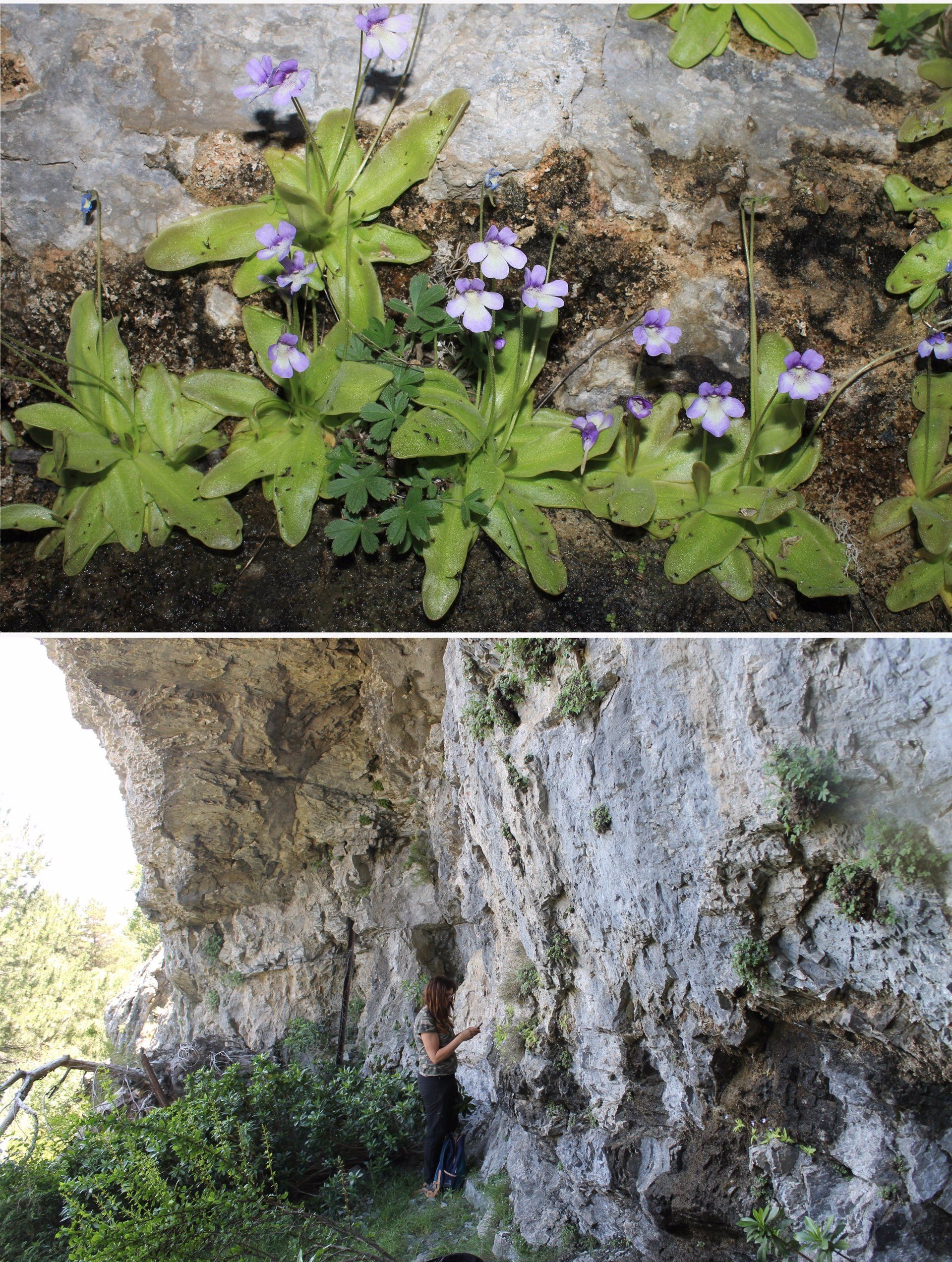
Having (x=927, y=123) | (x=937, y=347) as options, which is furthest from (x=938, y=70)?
(x=937, y=347)

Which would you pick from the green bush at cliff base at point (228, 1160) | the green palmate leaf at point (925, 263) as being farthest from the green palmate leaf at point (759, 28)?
the green bush at cliff base at point (228, 1160)

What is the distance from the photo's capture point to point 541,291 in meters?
1.67

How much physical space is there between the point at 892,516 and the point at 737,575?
1.46ft

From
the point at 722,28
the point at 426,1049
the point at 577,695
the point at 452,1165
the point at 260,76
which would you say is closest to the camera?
the point at 260,76

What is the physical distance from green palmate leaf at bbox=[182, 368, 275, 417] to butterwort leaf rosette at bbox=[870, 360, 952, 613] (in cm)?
156

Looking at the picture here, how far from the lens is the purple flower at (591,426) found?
1715 mm

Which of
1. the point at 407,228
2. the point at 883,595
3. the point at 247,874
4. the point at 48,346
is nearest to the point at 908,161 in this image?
the point at 883,595

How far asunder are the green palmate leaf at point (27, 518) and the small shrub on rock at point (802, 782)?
174cm

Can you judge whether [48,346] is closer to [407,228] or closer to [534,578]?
[407,228]

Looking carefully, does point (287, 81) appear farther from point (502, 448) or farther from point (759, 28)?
point (759, 28)

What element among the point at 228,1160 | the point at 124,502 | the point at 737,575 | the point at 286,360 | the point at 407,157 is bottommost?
the point at 228,1160

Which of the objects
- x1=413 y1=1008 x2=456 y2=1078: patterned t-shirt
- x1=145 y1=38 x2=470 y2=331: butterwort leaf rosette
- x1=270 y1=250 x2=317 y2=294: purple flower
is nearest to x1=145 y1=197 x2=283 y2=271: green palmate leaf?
x1=145 y1=38 x2=470 y2=331: butterwort leaf rosette

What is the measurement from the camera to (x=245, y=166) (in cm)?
188

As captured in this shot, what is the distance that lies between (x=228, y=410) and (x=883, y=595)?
168 centimetres
